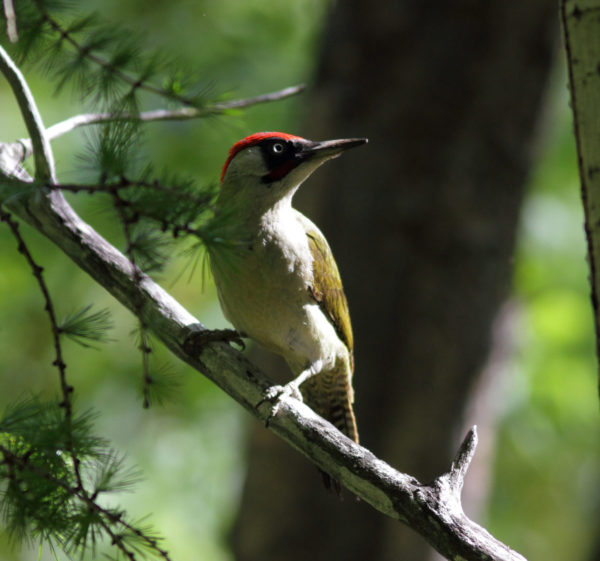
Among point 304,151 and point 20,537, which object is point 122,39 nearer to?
point 304,151

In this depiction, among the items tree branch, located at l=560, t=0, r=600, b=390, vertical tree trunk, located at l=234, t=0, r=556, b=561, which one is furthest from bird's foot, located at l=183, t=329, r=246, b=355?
vertical tree trunk, located at l=234, t=0, r=556, b=561

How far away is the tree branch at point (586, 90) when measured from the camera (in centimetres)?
222

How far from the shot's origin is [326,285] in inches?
157

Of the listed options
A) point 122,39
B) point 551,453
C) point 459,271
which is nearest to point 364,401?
point 459,271

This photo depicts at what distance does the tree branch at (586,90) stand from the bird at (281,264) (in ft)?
4.22

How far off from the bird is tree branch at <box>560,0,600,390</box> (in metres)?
1.29

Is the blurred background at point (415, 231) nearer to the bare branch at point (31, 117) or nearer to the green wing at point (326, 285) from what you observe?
the green wing at point (326, 285)

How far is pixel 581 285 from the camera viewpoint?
8281mm

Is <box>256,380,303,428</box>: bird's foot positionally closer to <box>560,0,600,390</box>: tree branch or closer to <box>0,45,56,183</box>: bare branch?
<box>0,45,56,183</box>: bare branch

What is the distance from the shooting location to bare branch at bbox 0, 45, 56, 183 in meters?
2.59

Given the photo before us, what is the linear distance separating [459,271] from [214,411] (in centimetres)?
405

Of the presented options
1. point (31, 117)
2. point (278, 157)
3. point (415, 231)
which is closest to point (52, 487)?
point (31, 117)

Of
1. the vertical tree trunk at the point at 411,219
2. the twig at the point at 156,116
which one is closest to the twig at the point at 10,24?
the twig at the point at 156,116

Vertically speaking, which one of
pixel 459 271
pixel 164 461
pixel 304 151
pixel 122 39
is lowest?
pixel 164 461
